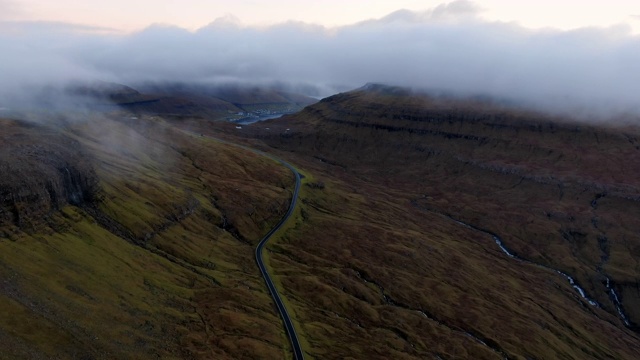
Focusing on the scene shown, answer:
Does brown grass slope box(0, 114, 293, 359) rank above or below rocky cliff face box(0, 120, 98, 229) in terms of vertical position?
below

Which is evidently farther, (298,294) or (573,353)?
(573,353)

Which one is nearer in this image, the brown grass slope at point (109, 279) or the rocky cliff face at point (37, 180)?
the brown grass slope at point (109, 279)

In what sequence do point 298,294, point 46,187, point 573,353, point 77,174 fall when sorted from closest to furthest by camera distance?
point 46,187, point 77,174, point 298,294, point 573,353

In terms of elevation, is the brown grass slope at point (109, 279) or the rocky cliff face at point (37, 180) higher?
the rocky cliff face at point (37, 180)

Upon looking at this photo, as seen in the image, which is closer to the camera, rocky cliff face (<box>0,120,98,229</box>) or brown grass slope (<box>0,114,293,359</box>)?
brown grass slope (<box>0,114,293,359</box>)

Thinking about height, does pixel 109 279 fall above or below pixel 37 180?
below

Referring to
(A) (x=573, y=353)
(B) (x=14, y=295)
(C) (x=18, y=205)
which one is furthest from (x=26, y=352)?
(A) (x=573, y=353)

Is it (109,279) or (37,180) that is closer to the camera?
(109,279)

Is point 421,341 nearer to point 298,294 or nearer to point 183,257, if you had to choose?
point 298,294
